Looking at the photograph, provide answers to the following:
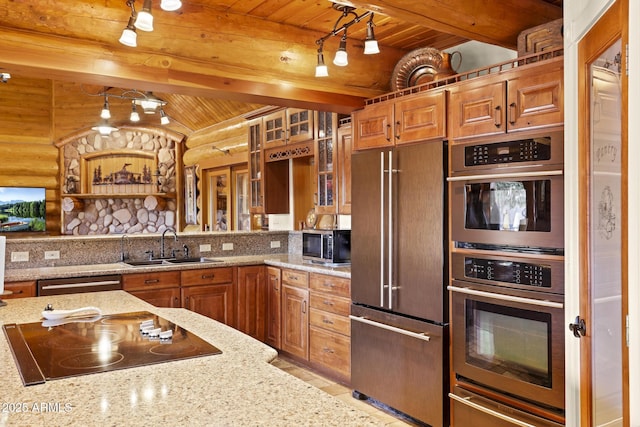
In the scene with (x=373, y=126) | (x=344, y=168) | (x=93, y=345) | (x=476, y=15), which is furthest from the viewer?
(x=344, y=168)

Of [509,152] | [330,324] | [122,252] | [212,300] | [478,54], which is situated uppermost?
[478,54]

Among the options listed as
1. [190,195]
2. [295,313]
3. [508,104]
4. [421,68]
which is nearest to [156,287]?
[295,313]

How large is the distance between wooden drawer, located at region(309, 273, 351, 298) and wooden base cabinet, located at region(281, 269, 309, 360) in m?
0.11

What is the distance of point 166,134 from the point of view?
29.2 ft

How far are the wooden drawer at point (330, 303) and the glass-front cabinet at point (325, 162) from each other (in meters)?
0.83

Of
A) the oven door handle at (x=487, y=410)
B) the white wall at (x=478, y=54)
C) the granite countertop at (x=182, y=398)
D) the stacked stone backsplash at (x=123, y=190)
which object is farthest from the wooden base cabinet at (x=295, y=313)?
the stacked stone backsplash at (x=123, y=190)

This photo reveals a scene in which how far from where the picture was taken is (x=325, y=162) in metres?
4.84

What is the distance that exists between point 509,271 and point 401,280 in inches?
31.9

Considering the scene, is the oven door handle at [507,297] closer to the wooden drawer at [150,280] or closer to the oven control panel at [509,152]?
the oven control panel at [509,152]

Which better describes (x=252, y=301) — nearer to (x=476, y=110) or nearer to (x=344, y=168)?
(x=344, y=168)

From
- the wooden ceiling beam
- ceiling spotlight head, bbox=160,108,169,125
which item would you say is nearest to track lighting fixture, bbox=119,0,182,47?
the wooden ceiling beam

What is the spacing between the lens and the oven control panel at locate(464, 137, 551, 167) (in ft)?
8.36

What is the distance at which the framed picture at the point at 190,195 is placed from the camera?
8406 mm

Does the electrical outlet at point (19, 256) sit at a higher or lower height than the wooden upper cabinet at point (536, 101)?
lower
